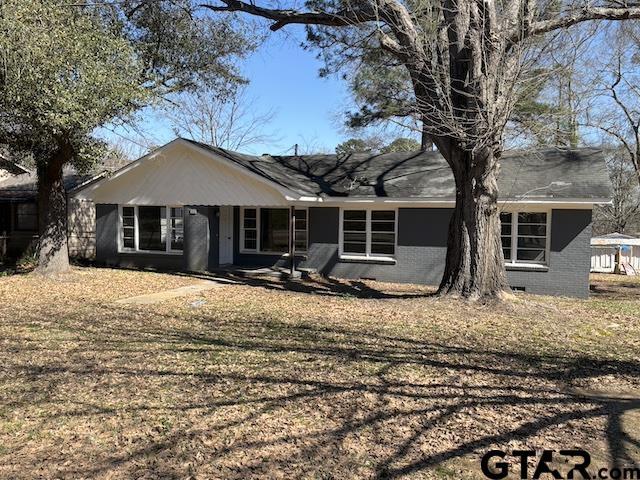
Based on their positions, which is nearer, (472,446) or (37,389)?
(472,446)

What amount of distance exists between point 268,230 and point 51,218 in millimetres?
6794

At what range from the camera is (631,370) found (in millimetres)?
6438

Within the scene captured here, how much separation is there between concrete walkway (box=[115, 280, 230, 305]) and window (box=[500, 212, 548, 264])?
26.5ft

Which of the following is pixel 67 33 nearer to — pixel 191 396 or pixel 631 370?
pixel 191 396

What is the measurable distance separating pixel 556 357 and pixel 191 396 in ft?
15.6

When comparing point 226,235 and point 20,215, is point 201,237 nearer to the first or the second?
point 226,235

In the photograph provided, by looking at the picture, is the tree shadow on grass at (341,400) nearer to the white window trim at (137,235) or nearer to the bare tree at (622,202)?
the white window trim at (137,235)

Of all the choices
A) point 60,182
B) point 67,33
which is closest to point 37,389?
point 67,33

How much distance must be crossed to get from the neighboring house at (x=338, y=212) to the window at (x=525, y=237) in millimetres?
28

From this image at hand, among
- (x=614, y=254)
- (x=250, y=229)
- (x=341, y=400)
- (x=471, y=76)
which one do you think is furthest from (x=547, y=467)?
(x=614, y=254)

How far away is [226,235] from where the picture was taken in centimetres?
1855

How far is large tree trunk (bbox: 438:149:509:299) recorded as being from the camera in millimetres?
10398

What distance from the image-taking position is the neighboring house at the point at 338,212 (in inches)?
558

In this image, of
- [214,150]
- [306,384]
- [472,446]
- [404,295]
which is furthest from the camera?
[214,150]
